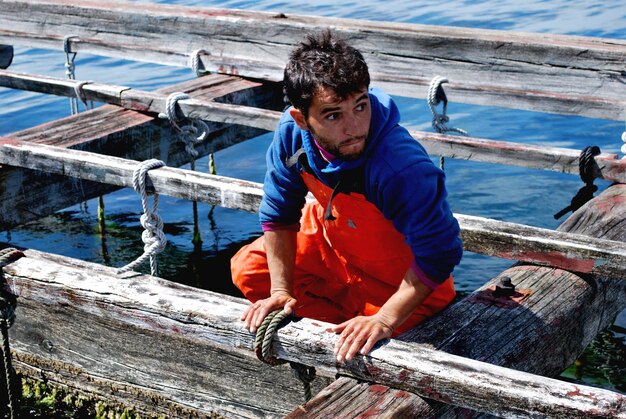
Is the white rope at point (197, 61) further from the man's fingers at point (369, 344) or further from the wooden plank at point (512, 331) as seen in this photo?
the man's fingers at point (369, 344)

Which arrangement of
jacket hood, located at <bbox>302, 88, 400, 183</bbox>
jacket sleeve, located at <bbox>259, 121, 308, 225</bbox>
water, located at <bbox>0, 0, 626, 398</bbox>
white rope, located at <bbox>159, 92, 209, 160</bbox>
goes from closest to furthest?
jacket hood, located at <bbox>302, 88, 400, 183</bbox>
jacket sleeve, located at <bbox>259, 121, 308, 225</bbox>
white rope, located at <bbox>159, 92, 209, 160</bbox>
water, located at <bbox>0, 0, 626, 398</bbox>

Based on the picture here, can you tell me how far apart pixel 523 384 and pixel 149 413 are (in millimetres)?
2241

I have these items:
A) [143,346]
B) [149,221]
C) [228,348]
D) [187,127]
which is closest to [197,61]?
[187,127]

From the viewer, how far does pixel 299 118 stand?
342 cm

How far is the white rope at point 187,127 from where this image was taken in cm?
605

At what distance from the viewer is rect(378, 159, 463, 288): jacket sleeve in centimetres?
321

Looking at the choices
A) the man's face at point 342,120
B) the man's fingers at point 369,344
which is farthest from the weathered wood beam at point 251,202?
the man's fingers at point 369,344

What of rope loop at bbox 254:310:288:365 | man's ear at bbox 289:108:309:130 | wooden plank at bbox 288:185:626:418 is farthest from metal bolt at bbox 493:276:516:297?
man's ear at bbox 289:108:309:130

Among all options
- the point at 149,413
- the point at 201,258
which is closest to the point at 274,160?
the point at 149,413

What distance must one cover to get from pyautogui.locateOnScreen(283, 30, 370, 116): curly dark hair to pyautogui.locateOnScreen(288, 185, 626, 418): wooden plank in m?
0.91

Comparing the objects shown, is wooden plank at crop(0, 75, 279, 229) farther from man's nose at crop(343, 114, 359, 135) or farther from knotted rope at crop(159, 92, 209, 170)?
man's nose at crop(343, 114, 359, 135)

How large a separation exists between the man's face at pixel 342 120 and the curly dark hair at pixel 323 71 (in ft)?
0.08

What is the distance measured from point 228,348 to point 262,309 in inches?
16.0

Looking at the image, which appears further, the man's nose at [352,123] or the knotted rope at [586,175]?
the knotted rope at [586,175]
